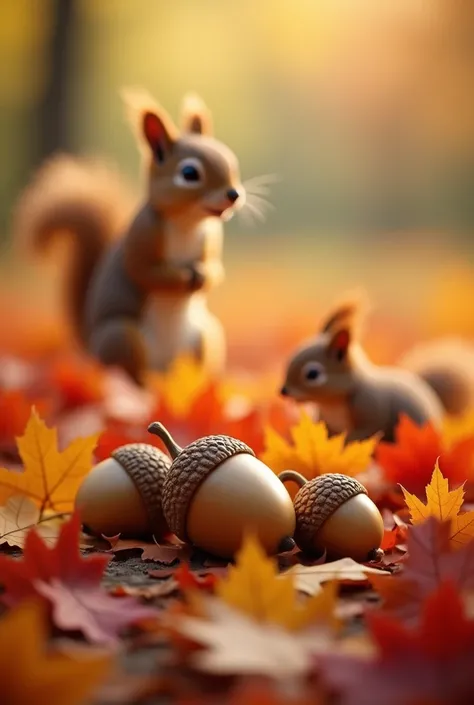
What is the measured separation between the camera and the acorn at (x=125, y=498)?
99 cm

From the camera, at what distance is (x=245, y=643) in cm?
63

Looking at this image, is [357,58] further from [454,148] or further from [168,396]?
[168,396]

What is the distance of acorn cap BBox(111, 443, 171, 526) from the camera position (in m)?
0.99

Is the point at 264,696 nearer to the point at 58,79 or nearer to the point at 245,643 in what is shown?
the point at 245,643

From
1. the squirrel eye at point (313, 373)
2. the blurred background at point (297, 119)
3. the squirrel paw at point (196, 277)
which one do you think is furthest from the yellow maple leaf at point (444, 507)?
the blurred background at point (297, 119)

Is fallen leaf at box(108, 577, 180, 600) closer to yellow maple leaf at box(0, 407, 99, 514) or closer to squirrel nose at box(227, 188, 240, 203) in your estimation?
yellow maple leaf at box(0, 407, 99, 514)

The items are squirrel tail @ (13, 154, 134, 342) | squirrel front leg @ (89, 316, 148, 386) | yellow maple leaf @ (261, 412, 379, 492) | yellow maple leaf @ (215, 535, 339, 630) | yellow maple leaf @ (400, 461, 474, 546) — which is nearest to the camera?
yellow maple leaf @ (215, 535, 339, 630)

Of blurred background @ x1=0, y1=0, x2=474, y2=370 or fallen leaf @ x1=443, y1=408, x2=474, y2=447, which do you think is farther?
blurred background @ x1=0, y1=0, x2=474, y2=370

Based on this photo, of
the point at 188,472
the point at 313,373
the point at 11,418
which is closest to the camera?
the point at 188,472

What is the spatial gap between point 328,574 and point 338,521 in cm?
9

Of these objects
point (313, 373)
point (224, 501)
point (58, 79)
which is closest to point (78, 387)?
point (313, 373)

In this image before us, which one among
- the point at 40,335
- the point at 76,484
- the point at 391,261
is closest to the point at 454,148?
the point at 391,261

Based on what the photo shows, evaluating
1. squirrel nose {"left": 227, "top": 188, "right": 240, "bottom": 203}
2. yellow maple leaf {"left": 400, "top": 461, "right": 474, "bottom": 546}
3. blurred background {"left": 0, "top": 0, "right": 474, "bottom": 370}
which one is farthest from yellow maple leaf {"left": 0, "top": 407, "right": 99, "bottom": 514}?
blurred background {"left": 0, "top": 0, "right": 474, "bottom": 370}

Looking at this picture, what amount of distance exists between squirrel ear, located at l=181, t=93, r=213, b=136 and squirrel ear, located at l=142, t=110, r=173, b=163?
0.30 ft
